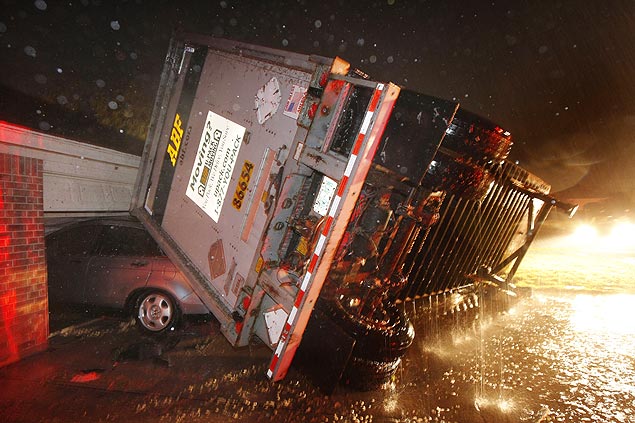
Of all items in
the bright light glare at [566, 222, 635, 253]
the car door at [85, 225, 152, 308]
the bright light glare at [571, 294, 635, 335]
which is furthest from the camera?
the bright light glare at [566, 222, 635, 253]

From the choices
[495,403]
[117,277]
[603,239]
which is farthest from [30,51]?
[603,239]

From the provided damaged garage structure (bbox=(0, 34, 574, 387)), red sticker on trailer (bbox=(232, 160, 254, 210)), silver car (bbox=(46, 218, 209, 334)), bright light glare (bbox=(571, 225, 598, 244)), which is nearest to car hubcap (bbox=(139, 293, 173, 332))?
silver car (bbox=(46, 218, 209, 334))

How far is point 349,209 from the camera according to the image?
2.66 meters

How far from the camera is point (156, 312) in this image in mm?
4395

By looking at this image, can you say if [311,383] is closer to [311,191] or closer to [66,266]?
[311,191]

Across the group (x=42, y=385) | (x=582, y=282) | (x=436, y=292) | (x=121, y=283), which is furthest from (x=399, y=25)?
(x=42, y=385)

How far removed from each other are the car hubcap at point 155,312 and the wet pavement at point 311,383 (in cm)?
22

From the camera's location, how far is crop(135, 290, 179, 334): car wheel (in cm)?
436

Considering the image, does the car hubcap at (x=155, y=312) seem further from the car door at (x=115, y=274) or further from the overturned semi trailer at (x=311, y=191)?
the overturned semi trailer at (x=311, y=191)

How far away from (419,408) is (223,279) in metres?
2.83

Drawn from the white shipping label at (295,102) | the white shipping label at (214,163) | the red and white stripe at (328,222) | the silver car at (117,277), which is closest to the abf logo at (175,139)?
the white shipping label at (214,163)

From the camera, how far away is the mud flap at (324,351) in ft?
10.5

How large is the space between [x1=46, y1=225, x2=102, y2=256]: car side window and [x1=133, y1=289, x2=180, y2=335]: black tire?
1.26m

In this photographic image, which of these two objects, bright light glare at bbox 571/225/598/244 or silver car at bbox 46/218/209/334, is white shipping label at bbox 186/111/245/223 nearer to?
silver car at bbox 46/218/209/334
